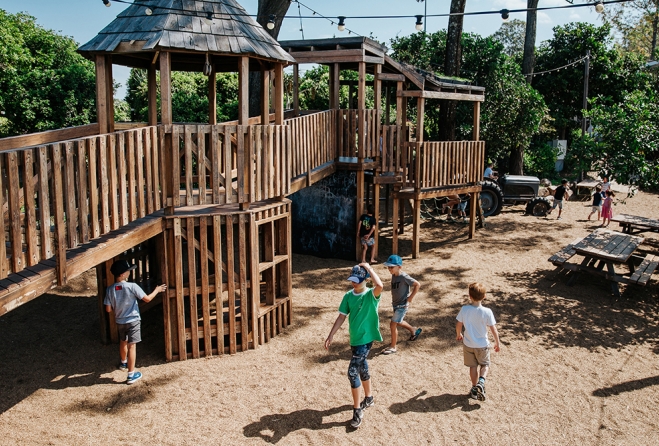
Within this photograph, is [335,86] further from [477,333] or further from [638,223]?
[638,223]

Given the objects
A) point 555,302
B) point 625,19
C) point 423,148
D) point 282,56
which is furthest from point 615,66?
point 625,19

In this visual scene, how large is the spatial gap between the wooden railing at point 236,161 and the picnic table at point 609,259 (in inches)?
255

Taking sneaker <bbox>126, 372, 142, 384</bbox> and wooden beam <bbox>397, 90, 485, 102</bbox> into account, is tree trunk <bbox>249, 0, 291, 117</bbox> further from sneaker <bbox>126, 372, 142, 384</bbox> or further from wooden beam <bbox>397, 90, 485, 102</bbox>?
sneaker <bbox>126, 372, 142, 384</bbox>

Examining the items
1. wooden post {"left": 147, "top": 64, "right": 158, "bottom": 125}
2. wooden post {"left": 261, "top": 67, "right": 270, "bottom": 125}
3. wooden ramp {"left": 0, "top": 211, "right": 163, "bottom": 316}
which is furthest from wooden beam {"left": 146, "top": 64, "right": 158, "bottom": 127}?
wooden ramp {"left": 0, "top": 211, "right": 163, "bottom": 316}

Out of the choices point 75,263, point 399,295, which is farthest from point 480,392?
point 75,263

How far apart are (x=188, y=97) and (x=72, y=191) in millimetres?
15413

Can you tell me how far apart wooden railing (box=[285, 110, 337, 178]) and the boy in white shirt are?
4.98 m

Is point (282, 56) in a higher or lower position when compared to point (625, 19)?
lower

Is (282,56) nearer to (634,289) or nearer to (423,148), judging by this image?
(423,148)

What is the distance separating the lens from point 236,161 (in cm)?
888

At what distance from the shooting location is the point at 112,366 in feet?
27.1

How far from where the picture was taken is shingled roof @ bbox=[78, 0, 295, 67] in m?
8.05

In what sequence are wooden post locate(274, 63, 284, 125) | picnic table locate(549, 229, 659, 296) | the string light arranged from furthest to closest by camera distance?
picnic table locate(549, 229, 659, 296) → the string light → wooden post locate(274, 63, 284, 125)

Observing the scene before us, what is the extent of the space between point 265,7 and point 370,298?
12.0m
